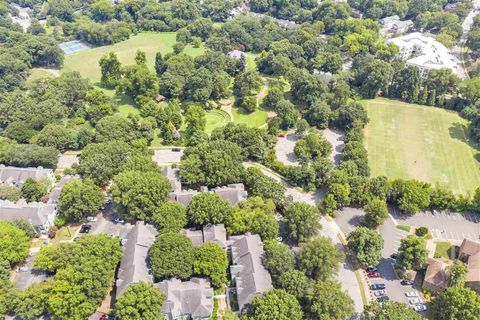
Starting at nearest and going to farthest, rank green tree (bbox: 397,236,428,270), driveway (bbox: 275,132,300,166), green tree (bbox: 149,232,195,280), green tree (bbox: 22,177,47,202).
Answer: green tree (bbox: 149,232,195,280)
green tree (bbox: 397,236,428,270)
green tree (bbox: 22,177,47,202)
driveway (bbox: 275,132,300,166)

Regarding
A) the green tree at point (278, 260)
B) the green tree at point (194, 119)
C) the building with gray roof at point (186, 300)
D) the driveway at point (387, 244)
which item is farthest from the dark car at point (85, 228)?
the driveway at point (387, 244)

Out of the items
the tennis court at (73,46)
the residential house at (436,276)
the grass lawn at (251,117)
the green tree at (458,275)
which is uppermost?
the green tree at (458,275)

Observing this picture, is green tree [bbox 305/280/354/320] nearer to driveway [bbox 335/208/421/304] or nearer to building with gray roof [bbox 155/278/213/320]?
driveway [bbox 335/208/421/304]

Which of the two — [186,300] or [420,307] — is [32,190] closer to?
[186,300]

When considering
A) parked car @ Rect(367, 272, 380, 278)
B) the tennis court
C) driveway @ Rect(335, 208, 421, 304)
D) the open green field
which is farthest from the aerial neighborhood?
the tennis court

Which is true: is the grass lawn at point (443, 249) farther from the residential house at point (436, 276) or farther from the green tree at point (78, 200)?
the green tree at point (78, 200)

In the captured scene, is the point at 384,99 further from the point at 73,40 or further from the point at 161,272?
the point at 73,40
